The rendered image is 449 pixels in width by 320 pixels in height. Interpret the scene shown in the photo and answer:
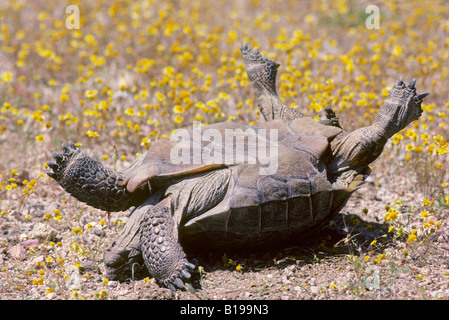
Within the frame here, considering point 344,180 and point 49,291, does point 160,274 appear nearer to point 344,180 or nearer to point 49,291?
point 49,291

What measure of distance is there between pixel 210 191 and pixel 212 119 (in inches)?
98.4

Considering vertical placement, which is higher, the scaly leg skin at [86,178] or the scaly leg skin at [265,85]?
the scaly leg skin at [265,85]

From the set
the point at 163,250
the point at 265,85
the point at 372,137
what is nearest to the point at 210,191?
the point at 163,250

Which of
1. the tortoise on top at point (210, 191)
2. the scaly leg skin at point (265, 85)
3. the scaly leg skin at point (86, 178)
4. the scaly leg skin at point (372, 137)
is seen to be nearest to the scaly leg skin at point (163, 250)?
the tortoise on top at point (210, 191)

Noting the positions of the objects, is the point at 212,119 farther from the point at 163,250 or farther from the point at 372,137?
the point at 163,250

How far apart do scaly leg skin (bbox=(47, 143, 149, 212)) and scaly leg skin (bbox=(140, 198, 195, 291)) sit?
13.3 inches

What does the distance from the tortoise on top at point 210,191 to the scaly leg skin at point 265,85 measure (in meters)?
0.83

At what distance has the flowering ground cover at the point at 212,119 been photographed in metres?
3.90

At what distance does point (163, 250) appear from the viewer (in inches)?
146

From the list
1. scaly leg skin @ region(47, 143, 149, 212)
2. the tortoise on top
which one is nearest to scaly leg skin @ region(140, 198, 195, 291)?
the tortoise on top

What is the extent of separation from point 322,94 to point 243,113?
1.03 meters

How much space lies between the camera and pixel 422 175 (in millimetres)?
5227

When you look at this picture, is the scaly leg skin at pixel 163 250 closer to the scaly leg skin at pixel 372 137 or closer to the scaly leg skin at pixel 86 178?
the scaly leg skin at pixel 86 178

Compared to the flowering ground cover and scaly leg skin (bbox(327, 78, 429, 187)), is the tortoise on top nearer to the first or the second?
scaly leg skin (bbox(327, 78, 429, 187))
